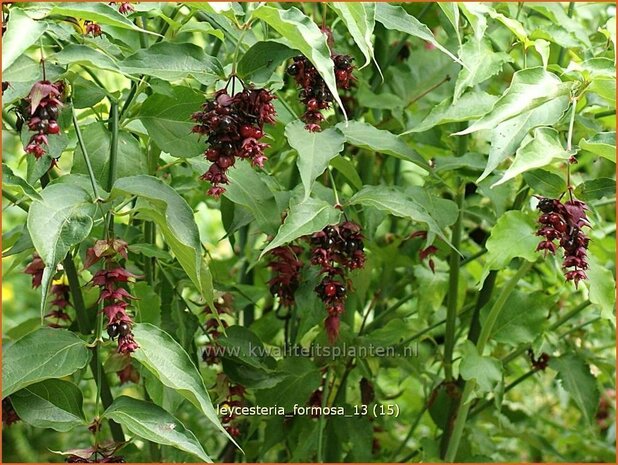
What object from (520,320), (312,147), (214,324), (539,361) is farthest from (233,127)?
(539,361)

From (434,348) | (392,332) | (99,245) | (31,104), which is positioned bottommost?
(434,348)

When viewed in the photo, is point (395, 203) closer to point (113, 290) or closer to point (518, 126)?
point (518, 126)

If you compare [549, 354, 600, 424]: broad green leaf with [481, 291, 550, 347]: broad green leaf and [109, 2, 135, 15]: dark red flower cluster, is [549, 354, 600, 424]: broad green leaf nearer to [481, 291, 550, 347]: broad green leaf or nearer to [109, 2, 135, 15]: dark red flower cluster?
[481, 291, 550, 347]: broad green leaf

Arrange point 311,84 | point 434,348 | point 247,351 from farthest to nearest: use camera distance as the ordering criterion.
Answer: point 434,348 < point 247,351 < point 311,84

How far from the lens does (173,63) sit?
853 millimetres

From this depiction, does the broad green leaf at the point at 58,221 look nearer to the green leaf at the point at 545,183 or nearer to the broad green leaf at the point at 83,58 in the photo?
the broad green leaf at the point at 83,58

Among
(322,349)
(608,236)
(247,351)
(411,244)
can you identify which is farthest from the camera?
(608,236)

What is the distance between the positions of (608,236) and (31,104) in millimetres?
1137

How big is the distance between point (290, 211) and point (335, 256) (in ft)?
0.32

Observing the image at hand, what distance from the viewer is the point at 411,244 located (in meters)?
1.34

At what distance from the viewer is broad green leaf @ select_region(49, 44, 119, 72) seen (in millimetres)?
777

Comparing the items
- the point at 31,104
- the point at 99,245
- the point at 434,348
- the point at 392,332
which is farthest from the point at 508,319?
the point at 31,104

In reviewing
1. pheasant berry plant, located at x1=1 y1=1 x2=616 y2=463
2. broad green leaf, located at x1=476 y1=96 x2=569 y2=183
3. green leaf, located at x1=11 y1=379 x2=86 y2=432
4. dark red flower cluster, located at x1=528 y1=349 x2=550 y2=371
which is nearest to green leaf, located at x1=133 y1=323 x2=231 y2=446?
pheasant berry plant, located at x1=1 y1=1 x2=616 y2=463

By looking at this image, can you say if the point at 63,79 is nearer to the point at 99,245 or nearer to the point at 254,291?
the point at 99,245
